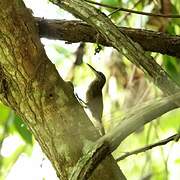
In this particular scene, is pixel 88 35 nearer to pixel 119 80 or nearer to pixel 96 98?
pixel 96 98

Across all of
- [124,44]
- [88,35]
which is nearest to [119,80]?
[88,35]

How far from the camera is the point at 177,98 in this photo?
27.3 inches

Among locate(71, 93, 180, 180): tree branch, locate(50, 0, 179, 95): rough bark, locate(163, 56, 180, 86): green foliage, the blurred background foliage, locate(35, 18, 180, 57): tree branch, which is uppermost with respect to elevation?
the blurred background foliage

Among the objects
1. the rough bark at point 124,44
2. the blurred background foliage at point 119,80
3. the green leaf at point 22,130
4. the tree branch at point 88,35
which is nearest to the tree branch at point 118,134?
the rough bark at point 124,44

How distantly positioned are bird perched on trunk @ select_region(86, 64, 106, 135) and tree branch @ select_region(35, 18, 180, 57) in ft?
0.19

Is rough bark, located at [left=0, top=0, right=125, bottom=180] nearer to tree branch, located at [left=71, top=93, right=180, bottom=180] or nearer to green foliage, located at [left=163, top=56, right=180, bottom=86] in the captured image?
tree branch, located at [left=71, top=93, right=180, bottom=180]

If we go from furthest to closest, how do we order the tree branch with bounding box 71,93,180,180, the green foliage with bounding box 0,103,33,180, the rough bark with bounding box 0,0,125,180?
the green foliage with bounding box 0,103,33,180 < the rough bark with bounding box 0,0,125,180 < the tree branch with bounding box 71,93,180,180

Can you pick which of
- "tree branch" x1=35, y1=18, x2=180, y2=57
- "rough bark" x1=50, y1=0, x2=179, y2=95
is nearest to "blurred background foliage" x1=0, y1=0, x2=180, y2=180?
"tree branch" x1=35, y1=18, x2=180, y2=57

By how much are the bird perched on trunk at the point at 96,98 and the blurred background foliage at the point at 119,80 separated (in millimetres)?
216

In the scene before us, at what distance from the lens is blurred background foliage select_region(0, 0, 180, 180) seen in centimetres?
130

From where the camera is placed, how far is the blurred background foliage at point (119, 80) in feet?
4.27

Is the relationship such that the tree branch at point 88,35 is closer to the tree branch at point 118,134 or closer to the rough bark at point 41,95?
the rough bark at point 41,95

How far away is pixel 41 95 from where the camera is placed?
34.7 inches

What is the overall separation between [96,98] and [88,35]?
0.11 m
